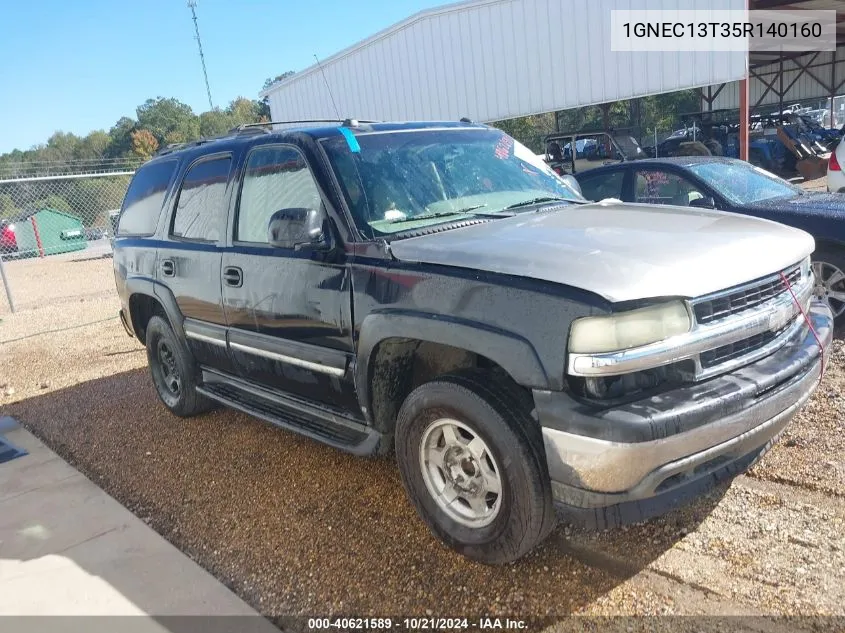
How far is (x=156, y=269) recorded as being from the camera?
4.93m

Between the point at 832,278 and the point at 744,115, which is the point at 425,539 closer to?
the point at 832,278

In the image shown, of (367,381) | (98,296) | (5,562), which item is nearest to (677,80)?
(98,296)

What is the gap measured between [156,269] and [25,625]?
2.56 meters

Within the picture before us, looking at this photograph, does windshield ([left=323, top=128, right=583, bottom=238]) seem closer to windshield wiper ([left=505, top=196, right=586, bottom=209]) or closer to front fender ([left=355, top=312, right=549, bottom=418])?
windshield wiper ([left=505, top=196, right=586, bottom=209])

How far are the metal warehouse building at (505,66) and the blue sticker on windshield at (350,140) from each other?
1222cm

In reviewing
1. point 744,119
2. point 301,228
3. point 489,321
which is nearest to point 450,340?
point 489,321

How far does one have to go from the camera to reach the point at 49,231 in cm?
2252

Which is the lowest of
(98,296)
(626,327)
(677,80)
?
(98,296)

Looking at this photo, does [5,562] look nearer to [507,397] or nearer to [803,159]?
[507,397]

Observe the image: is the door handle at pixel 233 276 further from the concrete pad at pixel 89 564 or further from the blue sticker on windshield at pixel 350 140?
the concrete pad at pixel 89 564

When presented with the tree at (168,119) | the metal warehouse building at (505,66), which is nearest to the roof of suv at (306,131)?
the metal warehouse building at (505,66)

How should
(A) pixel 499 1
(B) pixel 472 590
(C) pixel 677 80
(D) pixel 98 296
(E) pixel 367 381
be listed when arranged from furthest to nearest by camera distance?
(A) pixel 499 1, (C) pixel 677 80, (D) pixel 98 296, (E) pixel 367 381, (B) pixel 472 590

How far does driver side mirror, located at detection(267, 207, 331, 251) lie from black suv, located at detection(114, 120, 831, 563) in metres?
0.01

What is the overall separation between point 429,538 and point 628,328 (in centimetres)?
148
